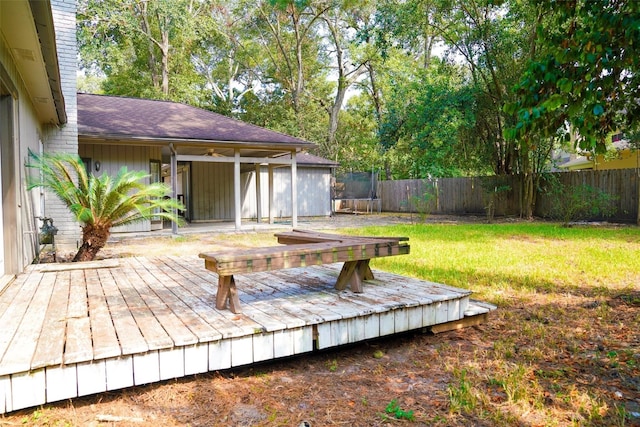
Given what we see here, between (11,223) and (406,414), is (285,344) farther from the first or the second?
(11,223)

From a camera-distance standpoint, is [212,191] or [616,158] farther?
[616,158]

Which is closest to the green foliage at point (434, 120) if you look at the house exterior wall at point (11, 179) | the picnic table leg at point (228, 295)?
the house exterior wall at point (11, 179)

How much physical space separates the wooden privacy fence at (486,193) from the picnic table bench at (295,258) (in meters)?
10.8

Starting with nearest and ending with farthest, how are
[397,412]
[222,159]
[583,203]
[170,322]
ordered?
[397,412] < [170,322] < [222,159] < [583,203]

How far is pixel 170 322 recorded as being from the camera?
119 inches

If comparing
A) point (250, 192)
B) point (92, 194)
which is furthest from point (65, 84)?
point (250, 192)

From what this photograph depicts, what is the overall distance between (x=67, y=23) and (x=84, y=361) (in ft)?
31.0

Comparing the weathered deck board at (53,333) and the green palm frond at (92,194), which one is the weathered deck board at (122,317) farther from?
the green palm frond at (92,194)

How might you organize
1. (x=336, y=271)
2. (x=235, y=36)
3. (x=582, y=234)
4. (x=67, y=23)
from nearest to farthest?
(x=336, y=271) < (x=67, y=23) < (x=582, y=234) < (x=235, y=36)

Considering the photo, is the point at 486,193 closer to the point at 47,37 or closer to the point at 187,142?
the point at 187,142

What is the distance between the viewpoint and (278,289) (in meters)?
4.13

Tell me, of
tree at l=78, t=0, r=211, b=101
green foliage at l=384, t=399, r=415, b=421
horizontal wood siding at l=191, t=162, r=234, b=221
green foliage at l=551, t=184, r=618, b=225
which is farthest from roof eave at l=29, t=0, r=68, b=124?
tree at l=78, t=0, r=211, b=101

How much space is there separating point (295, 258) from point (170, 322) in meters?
1.01

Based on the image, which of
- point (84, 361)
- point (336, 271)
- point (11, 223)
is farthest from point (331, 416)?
point (11, 223)
